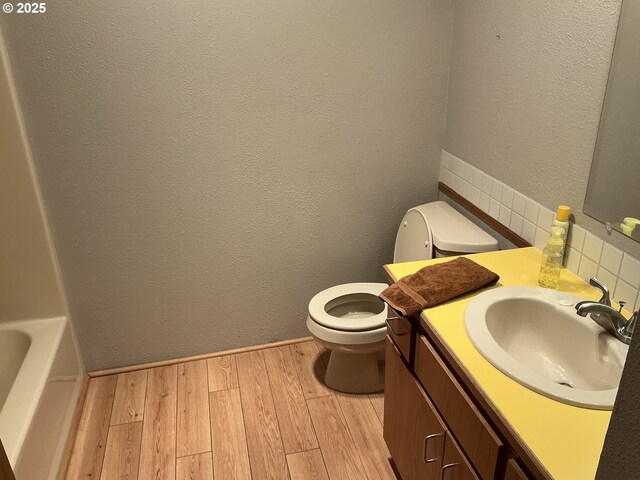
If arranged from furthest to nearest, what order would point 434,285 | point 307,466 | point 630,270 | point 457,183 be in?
point 457,183, point 307,466, point 434,285, point 630,270

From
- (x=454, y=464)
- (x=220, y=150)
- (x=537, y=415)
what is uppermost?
(x=220, y=150)

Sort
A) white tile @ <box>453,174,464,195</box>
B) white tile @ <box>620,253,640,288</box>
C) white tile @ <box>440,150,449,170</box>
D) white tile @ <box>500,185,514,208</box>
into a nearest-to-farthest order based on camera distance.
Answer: white tile @ <box>620,253,640,288</box> < white tile @ <box>500,185,514,208</box> < white tile @ <box>453,174,464,195</box> < white tile @ <box>440,150,449,170</box>

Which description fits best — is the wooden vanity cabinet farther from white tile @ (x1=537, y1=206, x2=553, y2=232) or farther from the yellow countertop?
white tile @ (x1=537, y1=206, x2=553, y2=232)

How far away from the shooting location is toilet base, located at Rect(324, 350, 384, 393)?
2.32 m

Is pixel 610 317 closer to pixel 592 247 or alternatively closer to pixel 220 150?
pixel 592 247

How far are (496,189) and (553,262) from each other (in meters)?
0.49

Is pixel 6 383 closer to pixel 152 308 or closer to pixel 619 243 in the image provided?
pixel 152 308

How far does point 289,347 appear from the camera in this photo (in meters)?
2.66

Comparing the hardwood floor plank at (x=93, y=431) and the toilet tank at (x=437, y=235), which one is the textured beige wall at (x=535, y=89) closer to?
the toilet tank at (x=437, y=235)

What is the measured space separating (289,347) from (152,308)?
2.26 ft

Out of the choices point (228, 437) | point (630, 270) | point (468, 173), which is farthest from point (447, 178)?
point (228, 437)

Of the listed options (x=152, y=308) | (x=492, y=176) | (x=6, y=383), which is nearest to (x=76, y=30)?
(x=152, y=308)

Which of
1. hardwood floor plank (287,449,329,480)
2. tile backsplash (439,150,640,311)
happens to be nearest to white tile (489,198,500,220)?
tile backsplash (439,150,640,311)

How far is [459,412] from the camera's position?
130cm
